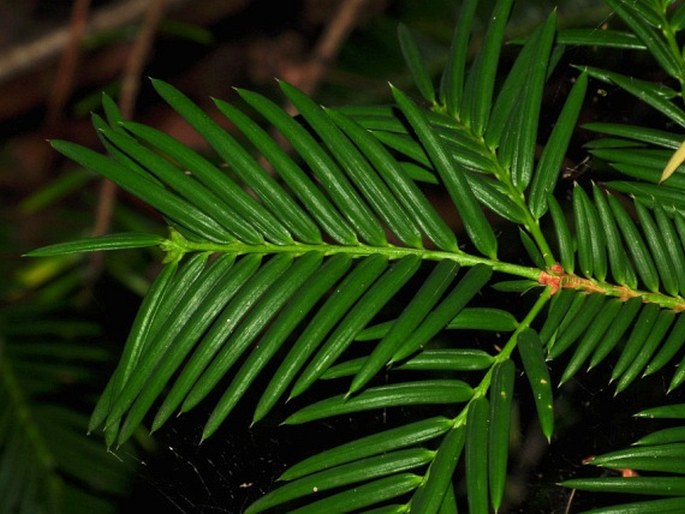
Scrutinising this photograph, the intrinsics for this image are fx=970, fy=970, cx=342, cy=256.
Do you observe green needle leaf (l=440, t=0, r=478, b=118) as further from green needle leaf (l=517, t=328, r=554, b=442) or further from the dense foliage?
green needle leaf (l=517, t=328, r=554, b=442)

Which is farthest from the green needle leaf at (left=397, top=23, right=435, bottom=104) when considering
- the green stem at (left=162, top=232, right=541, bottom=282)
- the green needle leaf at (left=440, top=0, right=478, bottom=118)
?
the green stem at (left=162, top=232, right=541, bottom=282)

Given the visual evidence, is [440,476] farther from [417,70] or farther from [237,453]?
[417,70]

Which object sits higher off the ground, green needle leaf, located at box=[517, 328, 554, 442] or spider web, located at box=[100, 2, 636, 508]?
green needle leaf, located at box=[517, 328, 554, 442]

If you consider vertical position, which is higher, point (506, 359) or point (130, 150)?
point (130, 150)

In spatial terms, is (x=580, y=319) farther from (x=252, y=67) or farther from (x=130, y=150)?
(x=252, y=67)

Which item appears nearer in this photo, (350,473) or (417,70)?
(350,473)

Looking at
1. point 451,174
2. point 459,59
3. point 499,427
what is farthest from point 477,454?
point 459,59

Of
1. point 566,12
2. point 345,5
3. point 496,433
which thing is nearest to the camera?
point 496,433

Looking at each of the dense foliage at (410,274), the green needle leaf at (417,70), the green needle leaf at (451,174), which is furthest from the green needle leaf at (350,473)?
the green needle leaf at (417,70)

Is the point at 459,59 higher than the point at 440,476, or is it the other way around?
the point at 459,59

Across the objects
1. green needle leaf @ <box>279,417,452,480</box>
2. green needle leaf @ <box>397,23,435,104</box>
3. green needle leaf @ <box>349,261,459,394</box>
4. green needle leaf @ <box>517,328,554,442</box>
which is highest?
green needle leaf @ <box>397,23,435,104</box>

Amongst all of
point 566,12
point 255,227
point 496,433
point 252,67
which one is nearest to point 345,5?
point 566,12
